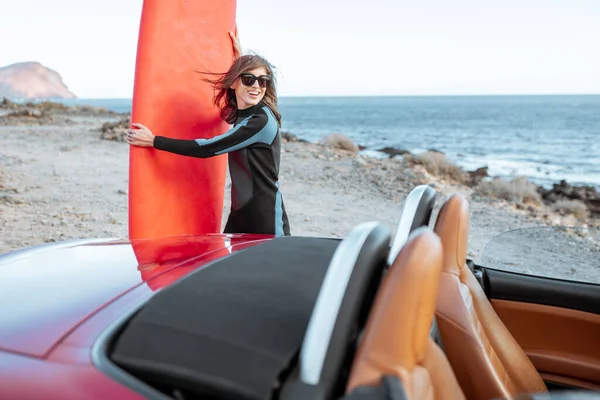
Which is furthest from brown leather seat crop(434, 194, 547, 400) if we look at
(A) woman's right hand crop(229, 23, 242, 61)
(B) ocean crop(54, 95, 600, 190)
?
(B) ocean crop(54, 95, 600, 190)

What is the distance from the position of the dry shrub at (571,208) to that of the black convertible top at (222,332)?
12576 mm

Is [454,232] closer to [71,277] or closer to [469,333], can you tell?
[469,333]

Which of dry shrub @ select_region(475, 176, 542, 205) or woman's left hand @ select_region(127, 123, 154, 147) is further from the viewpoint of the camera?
dry shrub @ select_region(475, 176, 542, 205)

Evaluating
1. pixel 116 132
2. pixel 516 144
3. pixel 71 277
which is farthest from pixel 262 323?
pixel 516 144

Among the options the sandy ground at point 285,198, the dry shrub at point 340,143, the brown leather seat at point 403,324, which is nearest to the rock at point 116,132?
the sandy ground at point 285,198

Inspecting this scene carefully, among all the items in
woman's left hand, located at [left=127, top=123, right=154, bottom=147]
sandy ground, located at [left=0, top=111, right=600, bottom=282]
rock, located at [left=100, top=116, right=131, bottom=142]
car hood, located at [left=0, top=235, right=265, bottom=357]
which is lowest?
sandy ground, located at [left=0, top=111, right=600, bottom=282]

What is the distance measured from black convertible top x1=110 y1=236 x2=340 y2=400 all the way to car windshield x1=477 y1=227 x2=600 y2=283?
139 centimetres

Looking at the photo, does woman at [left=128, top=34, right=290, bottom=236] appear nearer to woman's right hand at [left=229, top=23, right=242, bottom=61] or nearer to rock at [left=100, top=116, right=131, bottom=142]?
woman's right hand at [left=229, top=23, right=242, bottom=61]

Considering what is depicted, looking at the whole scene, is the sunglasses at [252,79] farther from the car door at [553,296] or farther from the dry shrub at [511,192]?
the dry shrub at [511,192]

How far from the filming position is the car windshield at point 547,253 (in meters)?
2.67

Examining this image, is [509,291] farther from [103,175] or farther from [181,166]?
[103,175]

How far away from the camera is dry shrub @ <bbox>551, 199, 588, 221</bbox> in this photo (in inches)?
510

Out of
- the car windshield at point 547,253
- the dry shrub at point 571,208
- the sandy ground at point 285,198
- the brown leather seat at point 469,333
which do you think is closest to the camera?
the brown leather seat at point 469,333

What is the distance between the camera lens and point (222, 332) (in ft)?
4.58
